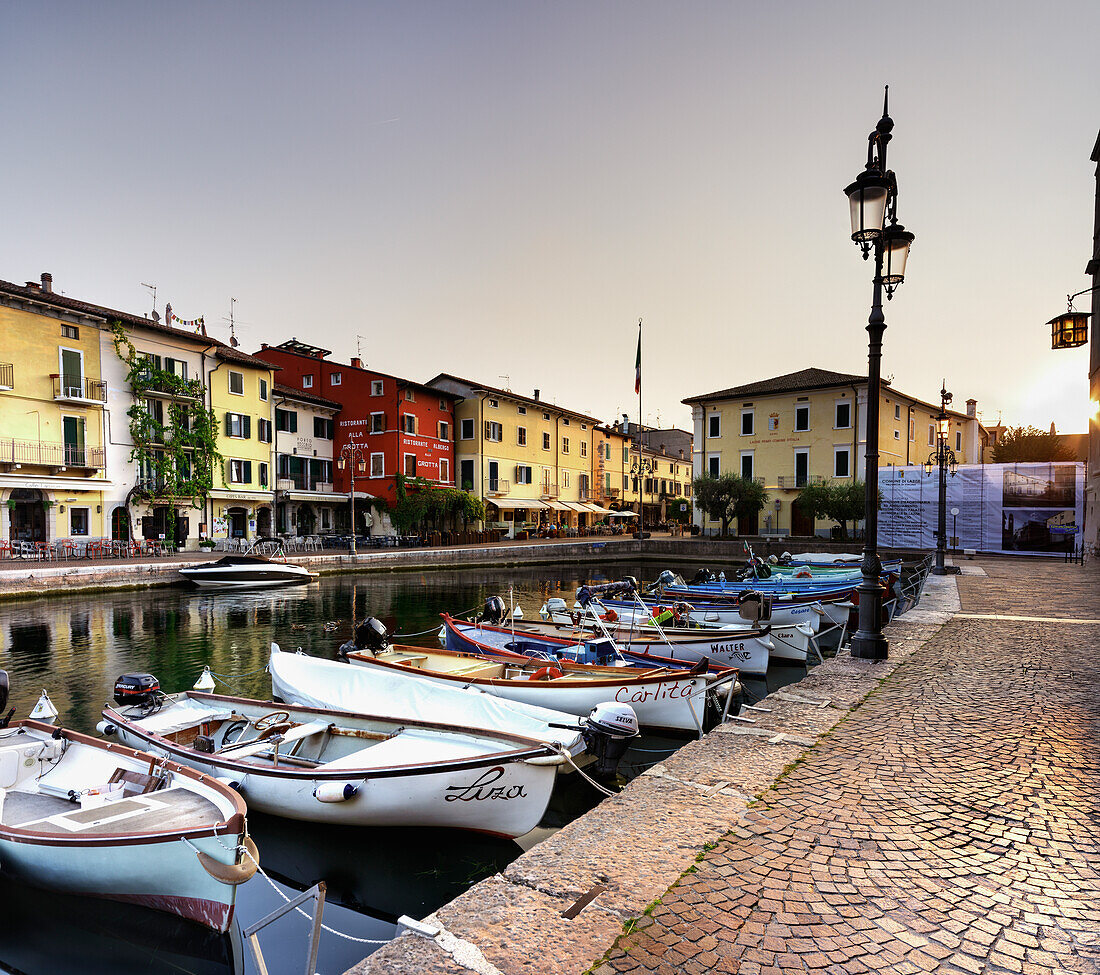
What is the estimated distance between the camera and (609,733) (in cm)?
694

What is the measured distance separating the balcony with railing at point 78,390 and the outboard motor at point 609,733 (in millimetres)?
32825

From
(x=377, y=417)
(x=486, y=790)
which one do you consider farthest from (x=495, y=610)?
(x=377, y=417)

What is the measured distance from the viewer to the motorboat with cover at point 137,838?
4.58m

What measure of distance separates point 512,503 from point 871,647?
41.5m

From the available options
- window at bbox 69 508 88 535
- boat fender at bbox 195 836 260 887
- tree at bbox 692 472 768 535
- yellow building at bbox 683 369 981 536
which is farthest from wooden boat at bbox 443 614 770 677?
yellow building at bbox 683 369 981 536

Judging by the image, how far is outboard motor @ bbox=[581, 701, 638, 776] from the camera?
696 centimetres

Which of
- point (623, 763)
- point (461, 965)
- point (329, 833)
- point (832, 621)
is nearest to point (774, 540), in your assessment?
point (832, 621)

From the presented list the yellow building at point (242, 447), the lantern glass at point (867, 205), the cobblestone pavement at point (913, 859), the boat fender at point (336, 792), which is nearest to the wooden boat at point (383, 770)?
the boat fender at point (336, 792)

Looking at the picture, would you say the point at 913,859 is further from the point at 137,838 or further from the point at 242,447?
the point at 242,447

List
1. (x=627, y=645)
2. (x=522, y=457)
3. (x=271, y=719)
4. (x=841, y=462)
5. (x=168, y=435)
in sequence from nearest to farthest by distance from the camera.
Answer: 1. (x=271, y=719)
2. (x=627, y=645)
3. (x=168, y=435)
4. (x=841, y=462)
5. (x=522, y=457)

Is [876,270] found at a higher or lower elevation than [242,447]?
higher

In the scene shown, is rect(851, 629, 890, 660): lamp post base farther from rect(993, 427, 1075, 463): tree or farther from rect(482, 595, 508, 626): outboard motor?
rect(993, 427, 1075, 463): tree

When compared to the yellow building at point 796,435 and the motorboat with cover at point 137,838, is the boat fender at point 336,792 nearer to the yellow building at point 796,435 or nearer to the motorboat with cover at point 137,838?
the motorboat with cover at point 137,838

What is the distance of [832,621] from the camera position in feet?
55.3
